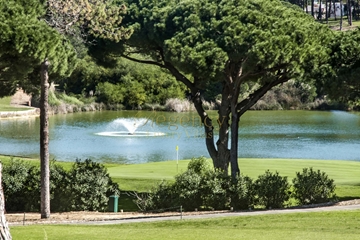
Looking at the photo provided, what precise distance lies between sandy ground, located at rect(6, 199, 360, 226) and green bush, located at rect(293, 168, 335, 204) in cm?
70

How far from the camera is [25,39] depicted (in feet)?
59.6

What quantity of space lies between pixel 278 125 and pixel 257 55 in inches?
1476

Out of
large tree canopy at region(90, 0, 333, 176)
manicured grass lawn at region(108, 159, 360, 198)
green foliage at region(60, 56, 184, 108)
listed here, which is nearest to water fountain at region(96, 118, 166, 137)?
green foliage at region(60, 56, 184, 108)

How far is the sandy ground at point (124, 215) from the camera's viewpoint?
18.8 metres

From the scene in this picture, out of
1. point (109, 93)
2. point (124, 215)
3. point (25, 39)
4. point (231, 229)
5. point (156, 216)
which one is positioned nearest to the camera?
point (231, 229)

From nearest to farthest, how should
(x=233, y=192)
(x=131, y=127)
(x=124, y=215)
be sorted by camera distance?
1. (x=124, y=215)
2. (x=233, y=192)
3. (x=131, y=127)

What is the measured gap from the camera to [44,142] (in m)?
19.4

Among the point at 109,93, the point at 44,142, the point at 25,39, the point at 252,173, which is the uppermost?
the point at 25,39

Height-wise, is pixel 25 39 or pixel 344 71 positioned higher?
pixel 25 39

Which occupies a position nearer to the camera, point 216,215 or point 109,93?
point 216,215

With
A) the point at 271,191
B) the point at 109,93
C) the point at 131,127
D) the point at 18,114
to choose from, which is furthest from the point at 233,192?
the point at 109,93

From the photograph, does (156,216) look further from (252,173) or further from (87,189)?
(252,173)

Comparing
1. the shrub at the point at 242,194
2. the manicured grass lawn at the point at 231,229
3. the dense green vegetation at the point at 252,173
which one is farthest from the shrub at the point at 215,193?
the manicured grass lawn at the point at 231,229

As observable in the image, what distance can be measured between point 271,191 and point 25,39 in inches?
316
